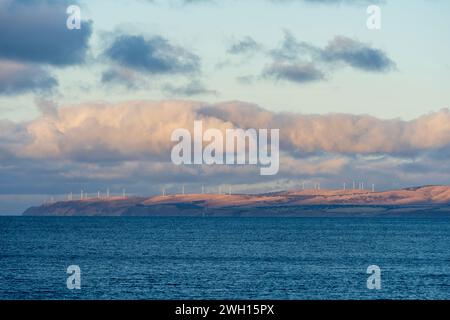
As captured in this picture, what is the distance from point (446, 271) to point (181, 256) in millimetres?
46977

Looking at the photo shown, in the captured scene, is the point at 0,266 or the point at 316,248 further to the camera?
the point at 316,248

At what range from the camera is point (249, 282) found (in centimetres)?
9431

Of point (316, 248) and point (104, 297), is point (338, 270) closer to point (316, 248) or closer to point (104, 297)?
point (104, 297)

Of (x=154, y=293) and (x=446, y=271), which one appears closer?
(x=154, y=293)

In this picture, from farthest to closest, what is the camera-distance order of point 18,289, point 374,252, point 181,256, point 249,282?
point 374,252 < point 181,256 < point 249,282 < point 18,289
